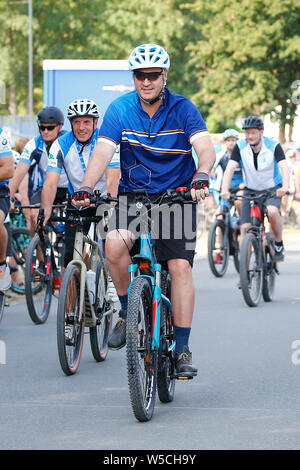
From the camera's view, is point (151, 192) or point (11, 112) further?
point (11, 112)

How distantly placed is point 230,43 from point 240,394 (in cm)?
2960

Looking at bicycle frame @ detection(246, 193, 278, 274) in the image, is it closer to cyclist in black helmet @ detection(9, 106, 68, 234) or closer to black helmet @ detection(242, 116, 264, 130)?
black helmet @ detection(242, 116, 264, 130)

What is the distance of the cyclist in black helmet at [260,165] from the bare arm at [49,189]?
3.51 m

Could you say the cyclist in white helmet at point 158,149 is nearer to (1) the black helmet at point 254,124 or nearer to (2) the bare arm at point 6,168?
(2) the bare arm at point 6,168

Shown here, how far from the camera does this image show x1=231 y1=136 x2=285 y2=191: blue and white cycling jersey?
1180cm

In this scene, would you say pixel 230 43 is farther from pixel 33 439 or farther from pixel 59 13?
pixel 33 439

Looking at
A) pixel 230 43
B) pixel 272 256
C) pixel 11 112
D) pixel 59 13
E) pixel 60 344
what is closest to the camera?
pixel 60 344

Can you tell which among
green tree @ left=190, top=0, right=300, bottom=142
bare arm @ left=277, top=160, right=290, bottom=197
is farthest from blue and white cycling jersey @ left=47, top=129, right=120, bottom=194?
green tree @ left=190, top=0, right=300, bottom=142

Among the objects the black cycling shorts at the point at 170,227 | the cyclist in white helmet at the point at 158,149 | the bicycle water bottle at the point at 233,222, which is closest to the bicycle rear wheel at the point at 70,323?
the cyclist in white helmet at the point at 158,149

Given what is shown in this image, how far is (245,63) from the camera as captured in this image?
36031 millimetres

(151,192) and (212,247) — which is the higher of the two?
(151,192)

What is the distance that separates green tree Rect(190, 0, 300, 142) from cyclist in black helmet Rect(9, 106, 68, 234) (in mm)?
24130

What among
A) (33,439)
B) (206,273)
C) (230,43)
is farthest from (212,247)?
(230,43)

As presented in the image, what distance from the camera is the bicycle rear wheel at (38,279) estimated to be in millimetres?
9555
